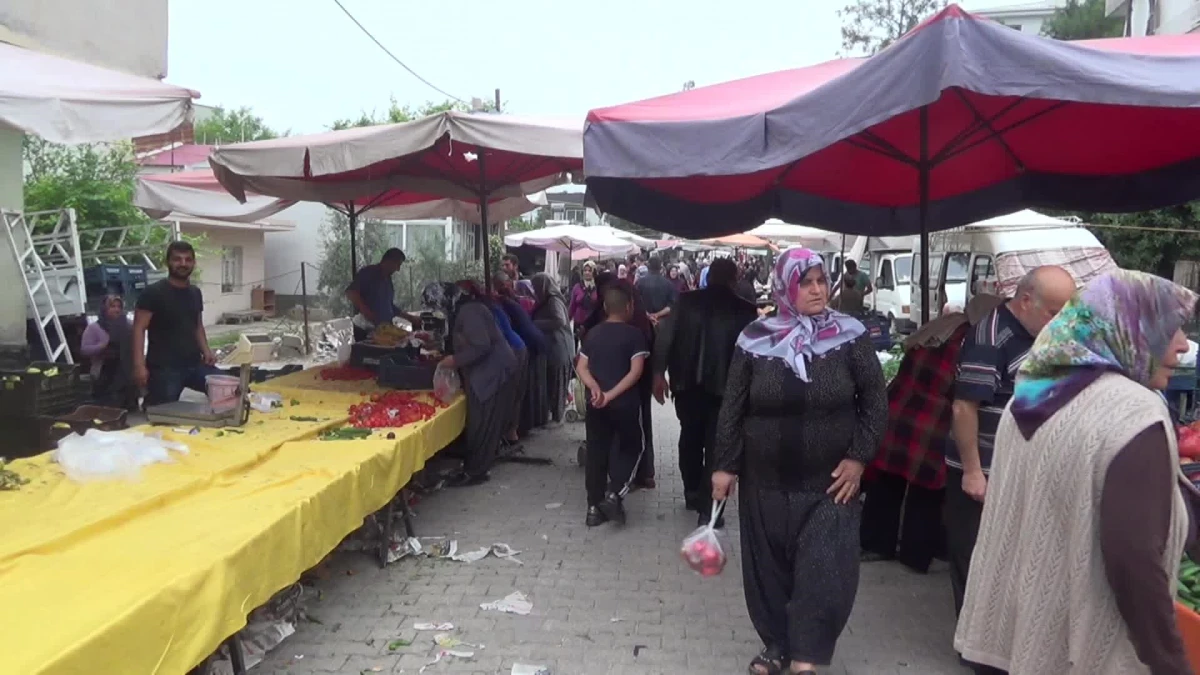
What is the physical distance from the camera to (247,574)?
10.3 ft

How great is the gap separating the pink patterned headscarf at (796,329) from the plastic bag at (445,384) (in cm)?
330

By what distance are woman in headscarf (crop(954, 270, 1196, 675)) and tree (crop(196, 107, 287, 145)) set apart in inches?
1778

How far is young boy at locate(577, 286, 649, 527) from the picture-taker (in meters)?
5.84

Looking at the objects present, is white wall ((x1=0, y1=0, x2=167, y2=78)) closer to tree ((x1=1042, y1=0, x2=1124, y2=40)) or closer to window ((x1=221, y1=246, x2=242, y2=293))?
window ((x1=221, y1=246, x2=242, y2=293))

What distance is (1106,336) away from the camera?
2.24 m

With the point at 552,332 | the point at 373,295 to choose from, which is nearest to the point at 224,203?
the point at 373,295

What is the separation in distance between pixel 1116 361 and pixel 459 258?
21893 millimetres

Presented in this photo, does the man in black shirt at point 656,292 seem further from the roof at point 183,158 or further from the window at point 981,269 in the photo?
the roof at point 183,158

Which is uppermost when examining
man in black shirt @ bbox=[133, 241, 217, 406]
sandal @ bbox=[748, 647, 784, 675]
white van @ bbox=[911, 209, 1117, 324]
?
white van @ bbox=[911, 209, 1117, 324]

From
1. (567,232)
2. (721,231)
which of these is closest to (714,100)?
(721,231)

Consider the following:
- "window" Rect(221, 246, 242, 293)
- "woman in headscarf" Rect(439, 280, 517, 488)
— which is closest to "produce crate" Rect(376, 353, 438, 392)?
"woman in headscarf" Rect(439, 280, 517, 488)

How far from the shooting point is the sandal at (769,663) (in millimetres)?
3754

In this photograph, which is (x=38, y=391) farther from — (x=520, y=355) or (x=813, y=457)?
(x=813, y=457)

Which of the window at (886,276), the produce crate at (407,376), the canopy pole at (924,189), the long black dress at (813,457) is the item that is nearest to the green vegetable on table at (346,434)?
the produce crate at (407,376)
